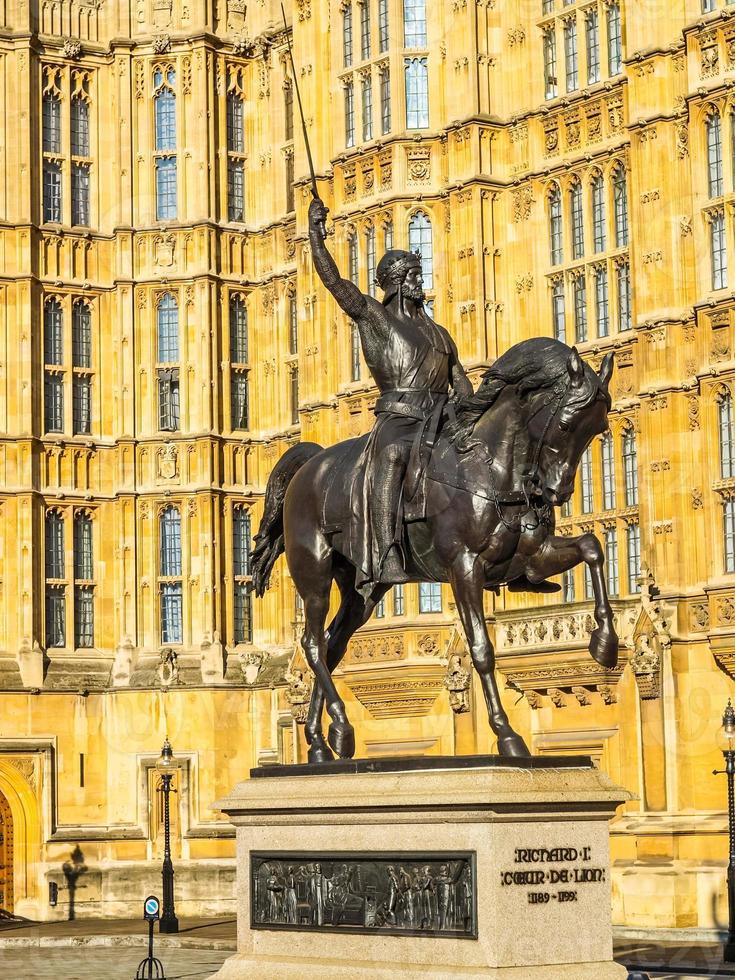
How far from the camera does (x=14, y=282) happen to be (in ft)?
149

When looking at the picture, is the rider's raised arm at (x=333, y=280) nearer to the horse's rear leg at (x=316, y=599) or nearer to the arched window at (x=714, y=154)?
the horse's rear leg at (x=316, y=599)

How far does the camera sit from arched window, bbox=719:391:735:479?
33.9 metres

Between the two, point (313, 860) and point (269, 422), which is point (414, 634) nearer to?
point (269, 422)

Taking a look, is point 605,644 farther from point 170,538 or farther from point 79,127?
point 79,127

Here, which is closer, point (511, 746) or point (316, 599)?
point (511, 746)

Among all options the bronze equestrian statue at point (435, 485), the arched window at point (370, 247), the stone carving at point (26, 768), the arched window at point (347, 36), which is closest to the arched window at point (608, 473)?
the arched window at point (370, 247)

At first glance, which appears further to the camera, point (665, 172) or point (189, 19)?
point (189, 19)

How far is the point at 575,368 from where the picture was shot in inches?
642

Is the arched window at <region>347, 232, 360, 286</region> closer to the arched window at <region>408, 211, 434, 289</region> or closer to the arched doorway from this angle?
the arched window at <region>408, 211, 434, 289</region>

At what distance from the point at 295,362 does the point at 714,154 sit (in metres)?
13.8

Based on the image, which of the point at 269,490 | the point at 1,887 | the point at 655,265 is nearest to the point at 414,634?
the point at 655,265

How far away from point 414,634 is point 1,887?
11594 mm

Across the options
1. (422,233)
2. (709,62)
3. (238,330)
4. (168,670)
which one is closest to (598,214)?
(422,233)

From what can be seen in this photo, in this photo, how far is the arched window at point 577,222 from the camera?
38.2m
